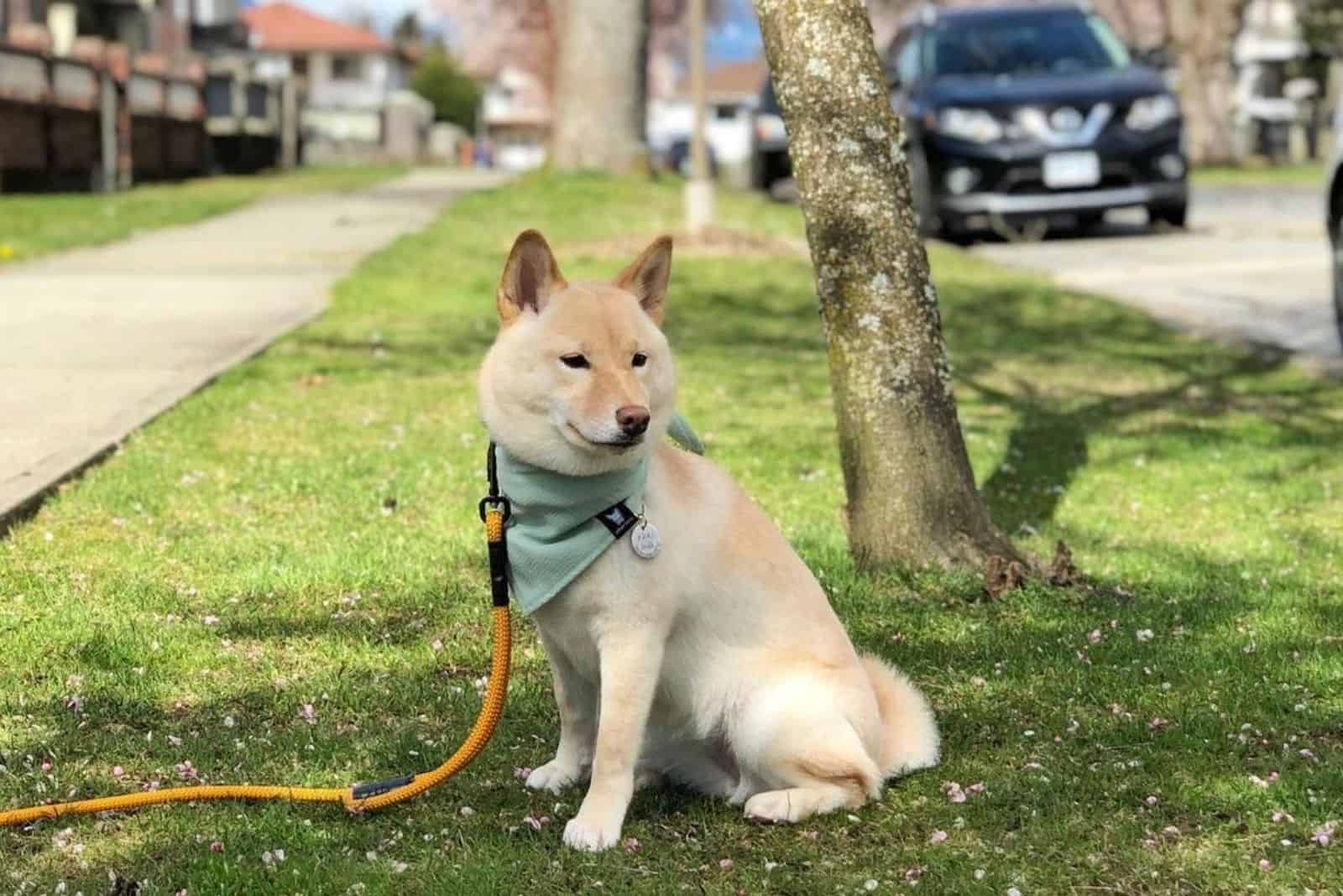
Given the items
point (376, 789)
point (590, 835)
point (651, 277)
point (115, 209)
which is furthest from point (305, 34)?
point (590, 835)

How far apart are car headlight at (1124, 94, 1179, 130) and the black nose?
516 inches

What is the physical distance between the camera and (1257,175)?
101 ft

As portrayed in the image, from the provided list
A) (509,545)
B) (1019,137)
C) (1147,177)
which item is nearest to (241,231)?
(1019,137)

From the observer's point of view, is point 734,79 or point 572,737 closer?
point 572,737

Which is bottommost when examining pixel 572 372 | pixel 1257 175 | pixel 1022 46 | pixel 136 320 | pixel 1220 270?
pixel 136 320

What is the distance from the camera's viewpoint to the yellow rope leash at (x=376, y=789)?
3.55 metres

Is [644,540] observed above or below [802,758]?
above

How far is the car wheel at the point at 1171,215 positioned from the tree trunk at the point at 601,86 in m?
7.56

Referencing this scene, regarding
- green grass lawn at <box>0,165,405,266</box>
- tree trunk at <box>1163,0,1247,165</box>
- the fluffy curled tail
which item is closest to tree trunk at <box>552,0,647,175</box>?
green grass lawn at <box>0,165,405,266</box>

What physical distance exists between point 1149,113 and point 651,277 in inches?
507

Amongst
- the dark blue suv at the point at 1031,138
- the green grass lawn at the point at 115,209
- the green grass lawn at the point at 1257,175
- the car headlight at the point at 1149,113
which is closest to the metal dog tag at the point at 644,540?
the green grass lawn at the point at 115,209

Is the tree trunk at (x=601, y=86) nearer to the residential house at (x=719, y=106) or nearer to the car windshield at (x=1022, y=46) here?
the car windshield at (x=1022, y=46)

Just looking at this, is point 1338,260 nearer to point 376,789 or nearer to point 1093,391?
point 1093,391

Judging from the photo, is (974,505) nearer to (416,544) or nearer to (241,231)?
(416,544)
